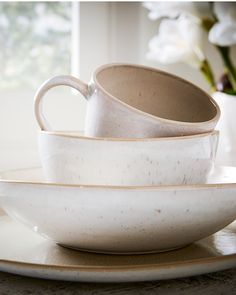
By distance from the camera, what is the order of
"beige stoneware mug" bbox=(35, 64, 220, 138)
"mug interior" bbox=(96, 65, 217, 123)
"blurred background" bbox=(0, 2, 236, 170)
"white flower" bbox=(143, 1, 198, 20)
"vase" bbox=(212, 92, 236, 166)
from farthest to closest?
"blurred background" bbox=(0, 2, 236, 170), "white flower" bbox=(143, 1, 198, 20), "vase" bbox=(212, 92, 236, 166), "mug interior" bbox=(96, 65, 217, 123), "beige stoneware mug" bbox=(35, 64, 220, 138)

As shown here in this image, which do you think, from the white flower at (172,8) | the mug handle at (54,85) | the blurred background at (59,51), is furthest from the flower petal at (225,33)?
the mug handle at (54,85)

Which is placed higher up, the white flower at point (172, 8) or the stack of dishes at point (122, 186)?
the white flower at point (172, 8)

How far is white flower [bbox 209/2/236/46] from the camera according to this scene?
125 cm

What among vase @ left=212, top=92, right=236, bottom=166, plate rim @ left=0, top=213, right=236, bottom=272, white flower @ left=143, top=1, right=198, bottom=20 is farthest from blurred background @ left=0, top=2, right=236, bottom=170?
Result: plate rim @ left=0, top=213, right=236, bottom=272

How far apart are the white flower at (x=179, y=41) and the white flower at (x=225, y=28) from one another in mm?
71

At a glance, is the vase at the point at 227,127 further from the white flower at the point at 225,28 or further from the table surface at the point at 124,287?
the table surface at the point at 124,287

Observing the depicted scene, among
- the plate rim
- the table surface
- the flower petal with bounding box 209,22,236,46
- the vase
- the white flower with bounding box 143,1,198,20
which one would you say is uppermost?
the white flower with bounding box 143,1,198,20

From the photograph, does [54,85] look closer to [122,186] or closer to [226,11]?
[122,186]

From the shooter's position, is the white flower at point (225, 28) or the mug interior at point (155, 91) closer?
the mug interior at point (155, 91)

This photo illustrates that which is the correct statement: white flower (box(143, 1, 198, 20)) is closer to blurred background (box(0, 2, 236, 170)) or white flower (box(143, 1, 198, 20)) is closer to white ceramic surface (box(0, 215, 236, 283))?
blurred background (box(0, 2, 236, 170))

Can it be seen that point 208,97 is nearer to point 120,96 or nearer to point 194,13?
point 120,96

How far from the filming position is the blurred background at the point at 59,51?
1.50 metres

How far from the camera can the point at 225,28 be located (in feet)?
4.11

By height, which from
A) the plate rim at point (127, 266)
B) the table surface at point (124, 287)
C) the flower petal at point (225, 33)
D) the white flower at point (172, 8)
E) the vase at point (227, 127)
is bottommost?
the vase at point (227, 127)
